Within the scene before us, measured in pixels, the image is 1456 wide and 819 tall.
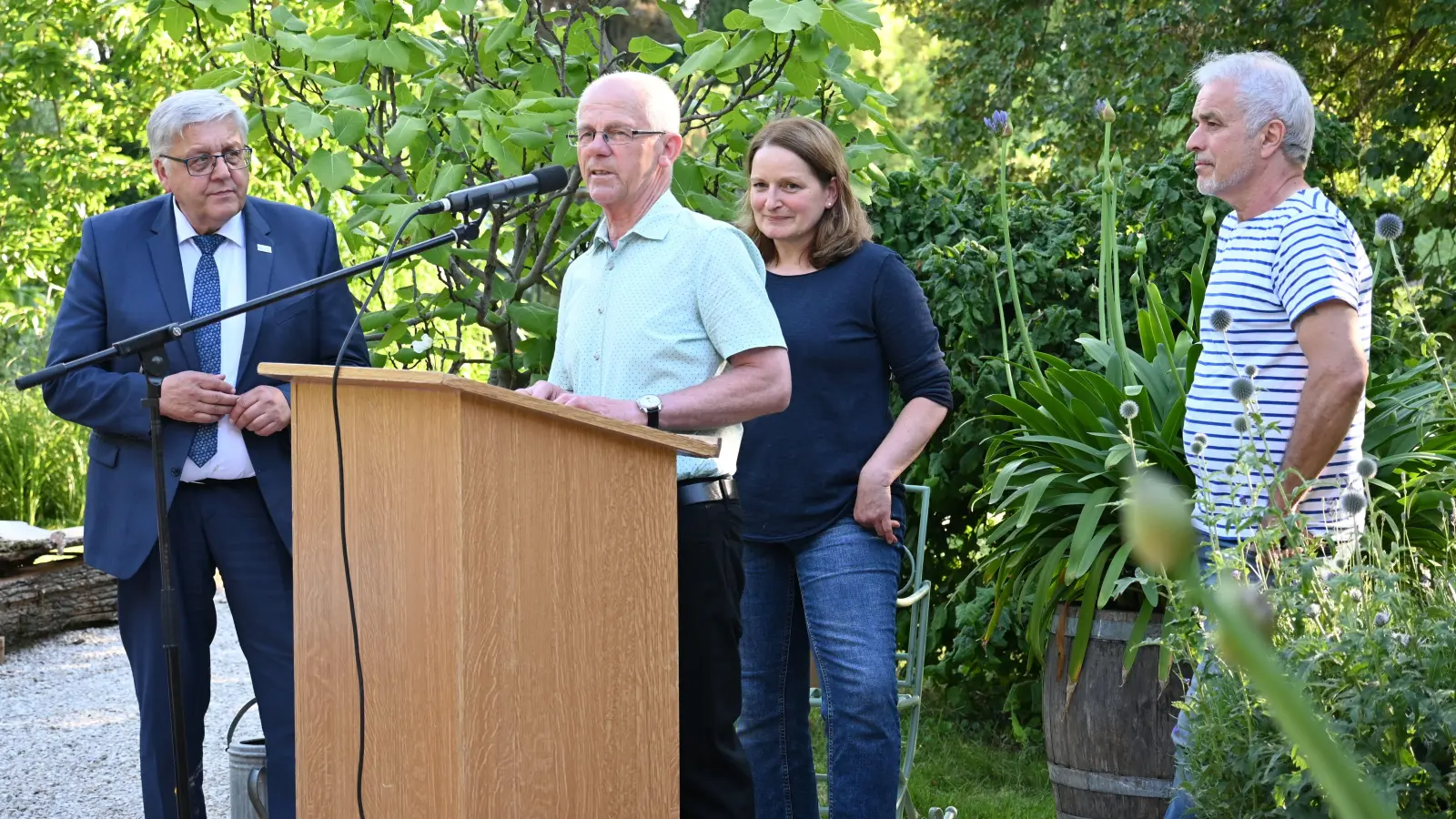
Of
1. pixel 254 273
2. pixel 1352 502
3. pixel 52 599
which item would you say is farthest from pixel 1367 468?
pixel 52 599

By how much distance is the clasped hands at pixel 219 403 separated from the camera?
10.2 feet

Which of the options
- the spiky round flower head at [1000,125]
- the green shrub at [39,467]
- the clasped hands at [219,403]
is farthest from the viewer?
the green shrub at [39,467]

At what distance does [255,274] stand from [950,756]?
119 inches

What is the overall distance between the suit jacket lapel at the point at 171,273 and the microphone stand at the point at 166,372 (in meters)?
0.42

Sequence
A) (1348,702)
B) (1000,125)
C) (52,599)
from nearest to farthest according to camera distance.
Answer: (1348,702) → (1000,125) → (52,599)

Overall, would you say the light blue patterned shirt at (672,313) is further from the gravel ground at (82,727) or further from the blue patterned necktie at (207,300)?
the gravel ground at (82,727)

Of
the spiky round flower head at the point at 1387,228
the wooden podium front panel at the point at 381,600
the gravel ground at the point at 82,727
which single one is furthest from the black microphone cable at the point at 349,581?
the gravel ground at the point at 82,727

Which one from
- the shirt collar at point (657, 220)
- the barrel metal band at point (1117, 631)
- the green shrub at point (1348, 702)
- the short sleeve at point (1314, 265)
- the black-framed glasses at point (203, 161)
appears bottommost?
the barrel metal band at point (1117, 631)

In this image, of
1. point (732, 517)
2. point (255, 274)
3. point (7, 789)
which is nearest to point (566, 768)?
point (732, 517)

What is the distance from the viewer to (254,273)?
3.33 metres

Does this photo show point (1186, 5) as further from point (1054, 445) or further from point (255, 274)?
point (255, 274)

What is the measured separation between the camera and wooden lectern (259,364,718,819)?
86.3 inches

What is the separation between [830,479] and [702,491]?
2.12 ft

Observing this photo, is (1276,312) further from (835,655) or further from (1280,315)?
(835,655)
